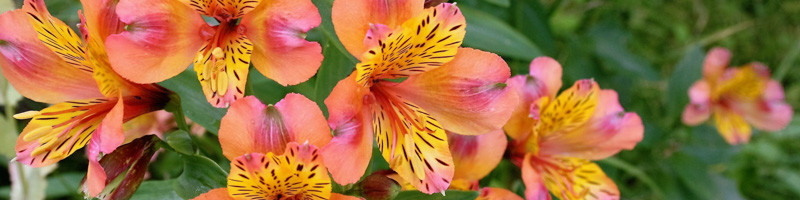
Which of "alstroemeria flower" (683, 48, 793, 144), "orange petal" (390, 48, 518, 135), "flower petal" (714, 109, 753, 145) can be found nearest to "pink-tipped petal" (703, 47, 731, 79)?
"alstroemeria flower" (683, 48, 793, 144)

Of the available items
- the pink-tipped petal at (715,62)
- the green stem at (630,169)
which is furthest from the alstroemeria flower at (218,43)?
the pink-tipped petal at (715,62)

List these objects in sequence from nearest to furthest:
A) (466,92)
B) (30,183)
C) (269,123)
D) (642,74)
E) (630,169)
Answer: (269,123) < (466,92) < (30,183) < (630,169) < (642,74)

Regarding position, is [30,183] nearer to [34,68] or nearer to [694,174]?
[34,68]

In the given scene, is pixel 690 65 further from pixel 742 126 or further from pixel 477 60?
pixel 477 60

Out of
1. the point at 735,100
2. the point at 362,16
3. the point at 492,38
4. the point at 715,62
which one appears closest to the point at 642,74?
the point at 715,62

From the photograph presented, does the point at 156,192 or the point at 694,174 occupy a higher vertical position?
the point at 156,192

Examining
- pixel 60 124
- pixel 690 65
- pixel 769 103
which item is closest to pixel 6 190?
pixel 60 124

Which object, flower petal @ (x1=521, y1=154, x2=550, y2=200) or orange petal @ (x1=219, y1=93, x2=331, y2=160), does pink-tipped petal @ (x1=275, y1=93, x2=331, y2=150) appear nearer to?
orange petal @ (x1=219, y1=93, x2=331, y2=160)
